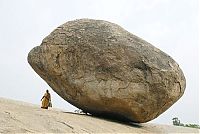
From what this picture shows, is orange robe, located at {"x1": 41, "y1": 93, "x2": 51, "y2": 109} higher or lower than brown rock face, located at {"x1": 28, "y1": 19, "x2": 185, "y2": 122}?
lower

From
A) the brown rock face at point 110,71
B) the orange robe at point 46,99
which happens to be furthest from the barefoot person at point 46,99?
the brown rock face at point 110,71

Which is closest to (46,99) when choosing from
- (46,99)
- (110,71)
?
(46,99)

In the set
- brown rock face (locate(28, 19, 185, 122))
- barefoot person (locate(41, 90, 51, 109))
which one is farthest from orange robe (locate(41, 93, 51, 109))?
brown rock face (locate(28, 19, 185, 122))

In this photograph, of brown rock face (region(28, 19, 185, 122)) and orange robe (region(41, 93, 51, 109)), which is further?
orange robe (region(41, 93, 51, 109))

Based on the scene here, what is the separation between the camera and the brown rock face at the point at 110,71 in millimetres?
9273

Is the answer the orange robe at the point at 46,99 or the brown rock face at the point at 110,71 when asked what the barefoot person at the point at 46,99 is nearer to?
the orange robe at the point at 46,99

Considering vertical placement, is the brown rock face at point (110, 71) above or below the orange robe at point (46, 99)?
above

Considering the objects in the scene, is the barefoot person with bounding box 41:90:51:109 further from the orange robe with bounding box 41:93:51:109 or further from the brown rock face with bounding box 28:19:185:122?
the brown rock face with bounding box 28:19:185:122

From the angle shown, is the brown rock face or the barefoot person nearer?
the brown rock face

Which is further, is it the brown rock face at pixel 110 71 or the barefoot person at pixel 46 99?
the barefoot person at pixel 46 99

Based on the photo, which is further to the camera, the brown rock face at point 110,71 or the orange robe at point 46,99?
the orange robe at point 46,99

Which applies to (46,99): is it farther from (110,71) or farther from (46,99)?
(110,71)

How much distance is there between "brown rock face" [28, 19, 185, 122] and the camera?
9.27 meters

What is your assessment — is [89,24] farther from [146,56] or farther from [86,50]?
[146,56]
